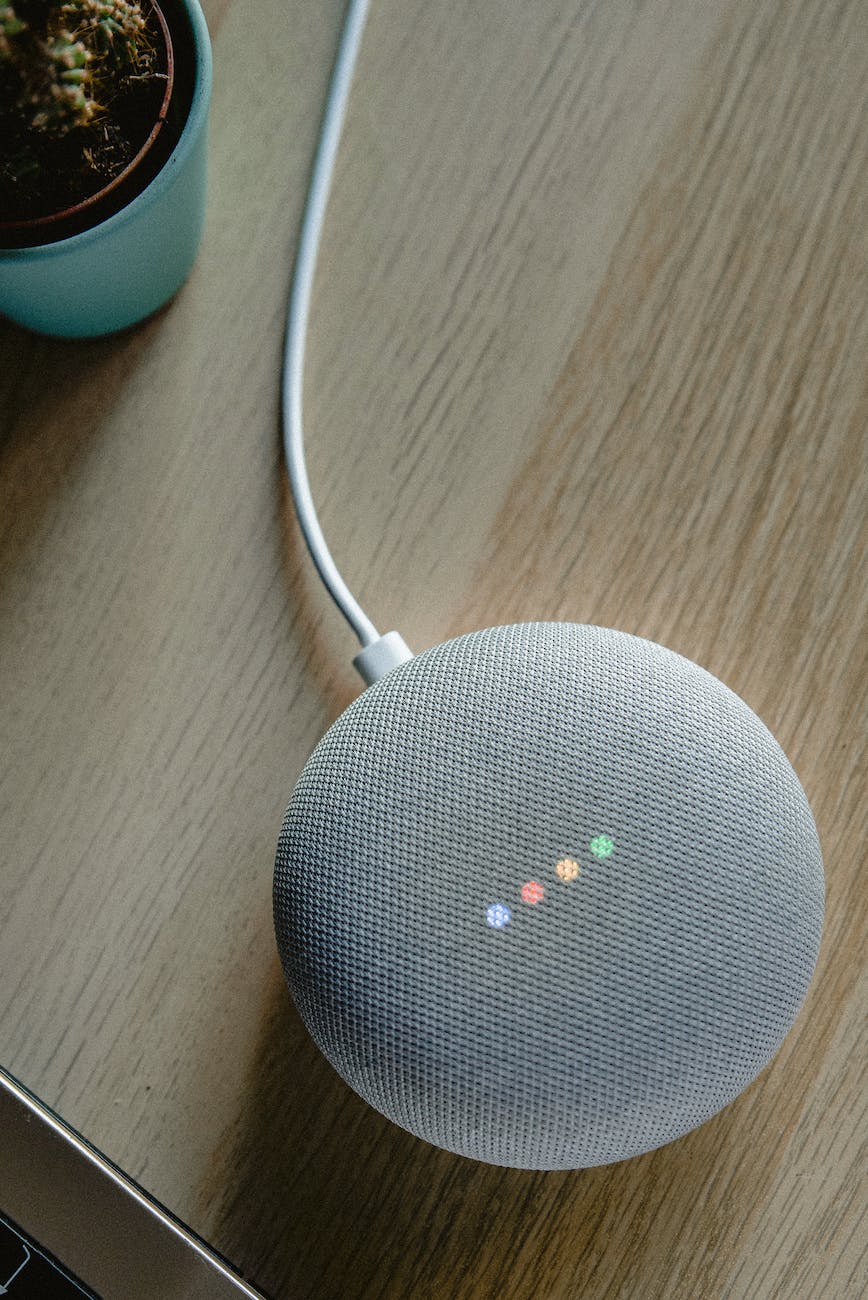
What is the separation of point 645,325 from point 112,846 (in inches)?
10.7

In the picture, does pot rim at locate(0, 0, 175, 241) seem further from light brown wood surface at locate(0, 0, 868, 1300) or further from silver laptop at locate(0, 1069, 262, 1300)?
silver laptop at locate(0, 1069, 262, 1300)

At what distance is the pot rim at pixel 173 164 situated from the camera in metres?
0.29

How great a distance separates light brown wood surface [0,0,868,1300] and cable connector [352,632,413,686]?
0.02 meters

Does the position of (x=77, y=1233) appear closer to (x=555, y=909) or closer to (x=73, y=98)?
(x=555, y=909)

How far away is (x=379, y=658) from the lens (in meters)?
0.34

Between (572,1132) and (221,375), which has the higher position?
(221,375)

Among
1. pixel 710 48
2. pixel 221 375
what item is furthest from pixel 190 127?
pixel 710 48

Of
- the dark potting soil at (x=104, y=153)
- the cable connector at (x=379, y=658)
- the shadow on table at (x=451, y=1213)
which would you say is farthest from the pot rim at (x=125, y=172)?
the shadow on table at (x=451, y=1213)

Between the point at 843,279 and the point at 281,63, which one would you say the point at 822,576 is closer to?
the point at 843,279

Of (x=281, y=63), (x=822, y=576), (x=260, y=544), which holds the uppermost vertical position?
(x=281, y=63)

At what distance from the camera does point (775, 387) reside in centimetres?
38

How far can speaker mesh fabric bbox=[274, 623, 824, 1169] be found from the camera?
0.25m

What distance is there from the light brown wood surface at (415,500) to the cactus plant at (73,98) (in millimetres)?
85

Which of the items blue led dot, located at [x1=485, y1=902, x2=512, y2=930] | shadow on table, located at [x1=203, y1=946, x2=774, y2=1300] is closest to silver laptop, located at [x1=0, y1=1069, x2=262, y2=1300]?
shadow on table, located at [x1=203, y1=946, x2=774, y2=1300]
